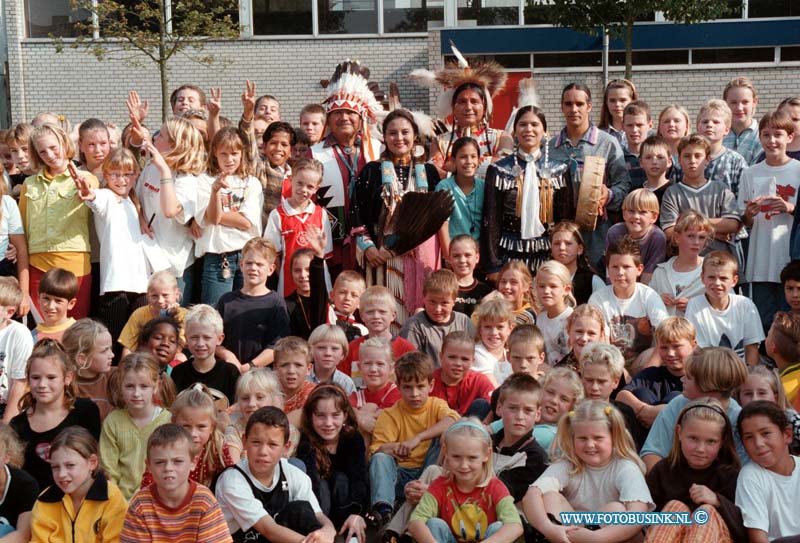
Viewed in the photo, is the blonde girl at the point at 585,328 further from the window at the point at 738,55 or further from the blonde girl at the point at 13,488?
the window at the point at 738,55

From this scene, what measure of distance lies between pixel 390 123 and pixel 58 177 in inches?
85.3

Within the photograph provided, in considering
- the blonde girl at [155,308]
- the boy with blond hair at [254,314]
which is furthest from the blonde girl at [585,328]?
the blonde girl at [155,308]

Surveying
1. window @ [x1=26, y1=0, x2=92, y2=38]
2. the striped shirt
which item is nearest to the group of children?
the striped shirt

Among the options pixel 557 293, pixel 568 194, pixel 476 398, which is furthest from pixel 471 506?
pixel 568 194

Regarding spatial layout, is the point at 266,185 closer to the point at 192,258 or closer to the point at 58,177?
the point at 192,258

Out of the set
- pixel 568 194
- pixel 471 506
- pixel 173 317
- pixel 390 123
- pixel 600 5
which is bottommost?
pixel 471 506

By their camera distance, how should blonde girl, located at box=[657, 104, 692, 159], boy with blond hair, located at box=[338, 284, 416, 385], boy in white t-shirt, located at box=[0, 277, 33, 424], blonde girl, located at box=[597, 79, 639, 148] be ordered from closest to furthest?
1. boy in white t-shirt, located at box=[0, 277, 33, 424]
2. boy with blond hair, located at box=[338, 284, 416, 385]
3. blonde girl, located at box=[657, 104, 692, 159]
4. blonde girl, located at box=[597, 79, 639, 148]

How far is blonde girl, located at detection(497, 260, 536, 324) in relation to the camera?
20.0 ft

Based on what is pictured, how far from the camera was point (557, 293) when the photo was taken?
596cm

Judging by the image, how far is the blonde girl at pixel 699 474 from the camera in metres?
4.29

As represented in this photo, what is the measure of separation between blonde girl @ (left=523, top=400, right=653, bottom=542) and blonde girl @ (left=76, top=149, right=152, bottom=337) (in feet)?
10.3

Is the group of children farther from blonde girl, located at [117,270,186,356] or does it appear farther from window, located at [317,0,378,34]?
window, located at [317,0,378,34]

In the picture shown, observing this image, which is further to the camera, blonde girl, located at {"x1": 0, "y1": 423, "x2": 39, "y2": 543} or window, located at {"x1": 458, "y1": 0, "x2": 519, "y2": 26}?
window, located at {"x1": 458, "y1": 0, "x2": 519, "y2": 26}

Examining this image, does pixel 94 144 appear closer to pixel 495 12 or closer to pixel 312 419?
pixel 312 419
